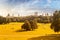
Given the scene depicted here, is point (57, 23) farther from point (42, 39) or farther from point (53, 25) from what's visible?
point (42, 39)

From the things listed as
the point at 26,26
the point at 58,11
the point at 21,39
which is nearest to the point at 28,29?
the point at 26,26

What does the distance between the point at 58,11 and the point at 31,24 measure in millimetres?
29804

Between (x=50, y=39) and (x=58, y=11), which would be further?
(x=58, y=11)

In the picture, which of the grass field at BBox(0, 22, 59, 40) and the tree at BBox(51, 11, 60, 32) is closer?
the grass field at BBox(0, 22, 59, 40)

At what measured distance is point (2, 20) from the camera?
133 metres

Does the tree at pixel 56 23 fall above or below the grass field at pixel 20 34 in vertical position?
above

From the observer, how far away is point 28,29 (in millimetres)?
90312

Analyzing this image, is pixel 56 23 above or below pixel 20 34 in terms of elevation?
above

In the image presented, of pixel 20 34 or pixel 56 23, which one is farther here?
pixel 20 34

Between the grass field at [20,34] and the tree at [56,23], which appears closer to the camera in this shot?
the grass field at [20,34]

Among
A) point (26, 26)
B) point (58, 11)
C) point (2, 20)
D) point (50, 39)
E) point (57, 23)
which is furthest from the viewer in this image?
point (2, 20)

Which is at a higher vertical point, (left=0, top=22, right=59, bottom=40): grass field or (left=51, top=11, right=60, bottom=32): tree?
(left=51, top=11, right=60, bottom=32): tree

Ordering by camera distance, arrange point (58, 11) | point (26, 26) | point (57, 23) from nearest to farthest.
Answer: point (57, 23)
point (58, 11)
point (26, 26)

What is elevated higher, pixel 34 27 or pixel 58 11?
pixel 58 11
